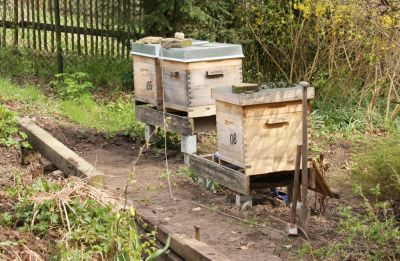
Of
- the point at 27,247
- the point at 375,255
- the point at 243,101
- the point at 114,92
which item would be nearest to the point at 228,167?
the point at 243,101

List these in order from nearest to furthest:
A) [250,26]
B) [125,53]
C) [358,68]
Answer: [358,68] → [250,26] → [125,53]

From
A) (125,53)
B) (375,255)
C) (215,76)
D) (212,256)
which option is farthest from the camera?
(125,53)

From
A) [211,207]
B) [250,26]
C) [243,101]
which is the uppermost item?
[250,26]

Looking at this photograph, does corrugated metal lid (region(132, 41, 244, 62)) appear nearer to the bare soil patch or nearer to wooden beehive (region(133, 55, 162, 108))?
wooden beehive (region(133, 55, 162, 108))

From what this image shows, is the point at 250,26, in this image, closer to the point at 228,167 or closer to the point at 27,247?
the point at 228,167

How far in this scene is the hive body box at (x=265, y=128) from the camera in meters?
6.51

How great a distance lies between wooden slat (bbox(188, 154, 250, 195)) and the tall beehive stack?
2.95ft

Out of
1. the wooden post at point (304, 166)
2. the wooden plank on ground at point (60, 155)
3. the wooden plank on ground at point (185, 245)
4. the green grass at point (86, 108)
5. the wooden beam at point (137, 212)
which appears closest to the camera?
the wooden plank on ground at point (185, 245)

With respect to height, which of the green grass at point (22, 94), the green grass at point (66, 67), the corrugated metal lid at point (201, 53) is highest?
the corrugated metal lid at point (201, 53)

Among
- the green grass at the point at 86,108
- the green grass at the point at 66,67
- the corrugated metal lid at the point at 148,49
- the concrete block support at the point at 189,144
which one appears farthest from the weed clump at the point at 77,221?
the green grass at the point at 66,67

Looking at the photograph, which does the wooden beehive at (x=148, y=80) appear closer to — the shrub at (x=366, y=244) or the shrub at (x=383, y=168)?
the shrub at (x=383, y=168)

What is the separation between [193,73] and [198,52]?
0.78 feet

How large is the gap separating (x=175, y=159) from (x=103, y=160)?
0.84 metres

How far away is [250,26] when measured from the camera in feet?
37.8
